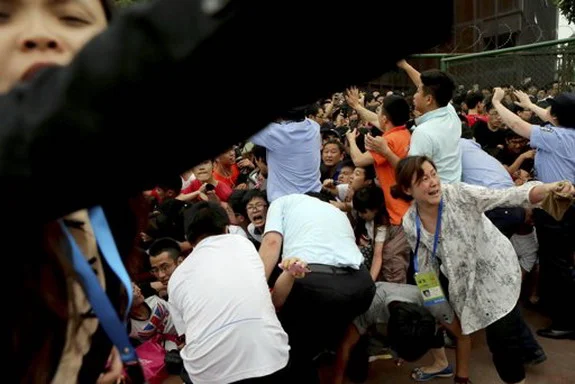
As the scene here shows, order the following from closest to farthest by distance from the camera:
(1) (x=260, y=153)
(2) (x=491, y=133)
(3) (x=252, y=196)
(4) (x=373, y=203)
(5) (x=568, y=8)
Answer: (4) (x=373, y=203) < (3) (x=252, y=196) < (1) (x=260, y=153) < (2) (x=491, y=133) < (5) (x=568, y=8)

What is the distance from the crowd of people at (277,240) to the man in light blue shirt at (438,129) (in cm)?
1

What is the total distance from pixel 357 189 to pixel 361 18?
13.4ft

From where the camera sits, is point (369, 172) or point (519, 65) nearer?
point (369, 172)

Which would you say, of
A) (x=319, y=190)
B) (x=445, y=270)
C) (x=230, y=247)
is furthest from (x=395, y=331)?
(x=319, y=190)

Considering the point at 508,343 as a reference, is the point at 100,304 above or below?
above

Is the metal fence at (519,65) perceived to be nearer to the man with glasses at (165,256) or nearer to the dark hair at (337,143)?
the dark hair at (337,143)

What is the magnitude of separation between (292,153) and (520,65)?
13.7ft

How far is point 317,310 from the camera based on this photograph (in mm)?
3449

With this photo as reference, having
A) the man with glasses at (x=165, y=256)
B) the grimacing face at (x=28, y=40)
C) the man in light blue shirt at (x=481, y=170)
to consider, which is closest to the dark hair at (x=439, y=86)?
the man in light blue shirt at (x=481, y=170)

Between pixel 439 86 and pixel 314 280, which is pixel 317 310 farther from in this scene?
pixel 439 86

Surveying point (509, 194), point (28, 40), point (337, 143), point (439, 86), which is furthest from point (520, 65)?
point (28, 40)

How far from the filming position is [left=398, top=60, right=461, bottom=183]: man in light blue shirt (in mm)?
4059

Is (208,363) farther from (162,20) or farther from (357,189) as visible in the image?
(162,20)

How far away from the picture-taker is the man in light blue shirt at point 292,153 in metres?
4.51
